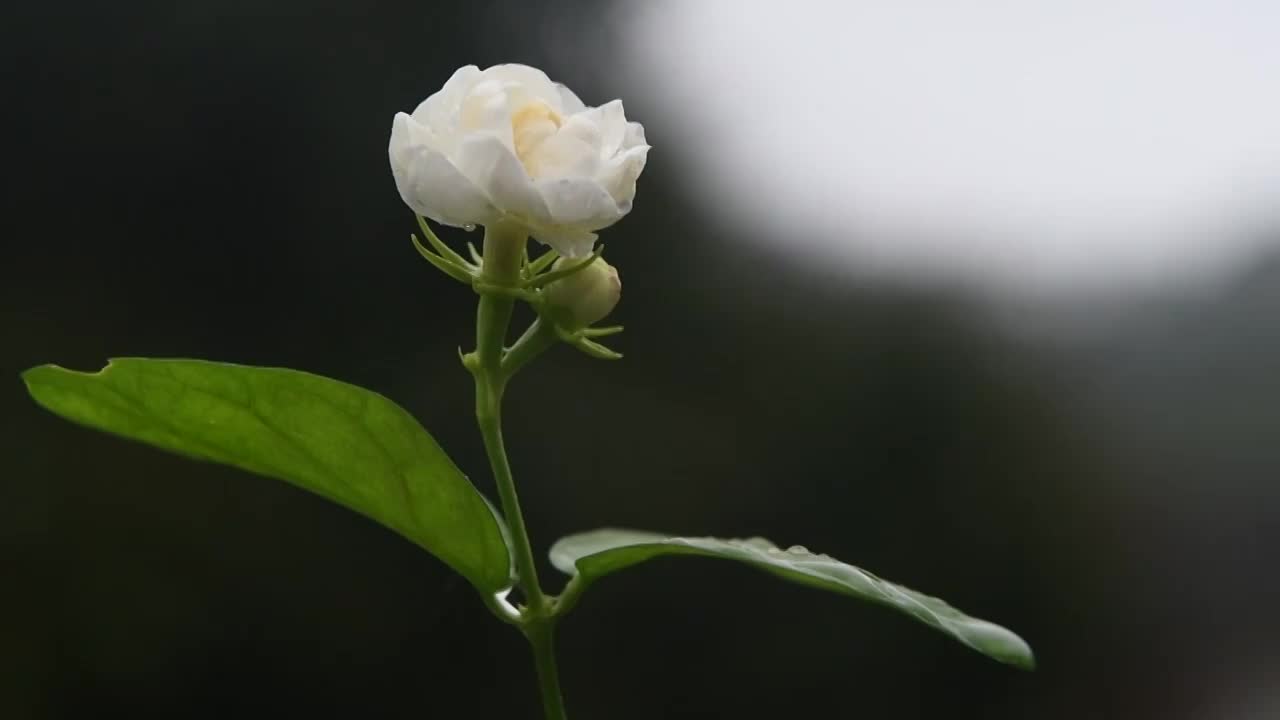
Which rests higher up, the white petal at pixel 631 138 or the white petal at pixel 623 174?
the white petal at pixel 631 138

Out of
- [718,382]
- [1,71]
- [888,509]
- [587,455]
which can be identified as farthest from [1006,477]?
[1,71]

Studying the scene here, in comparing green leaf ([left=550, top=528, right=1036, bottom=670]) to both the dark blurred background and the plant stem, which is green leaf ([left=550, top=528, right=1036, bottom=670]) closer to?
the plant stem

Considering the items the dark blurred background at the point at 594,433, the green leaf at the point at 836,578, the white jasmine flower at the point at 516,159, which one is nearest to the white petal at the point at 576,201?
the white jasmine flower at the point at 516,159

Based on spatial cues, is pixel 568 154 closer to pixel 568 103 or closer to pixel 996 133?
pixel 568 103

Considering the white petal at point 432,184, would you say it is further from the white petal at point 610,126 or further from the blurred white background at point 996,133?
the blurred white background at point 996,133

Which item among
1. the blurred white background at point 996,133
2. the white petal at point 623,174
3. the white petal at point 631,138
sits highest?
the blurred white background at point 996,133

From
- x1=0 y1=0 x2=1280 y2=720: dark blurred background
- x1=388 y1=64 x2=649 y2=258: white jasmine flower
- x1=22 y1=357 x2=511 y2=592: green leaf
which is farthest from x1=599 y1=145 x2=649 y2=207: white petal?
x1=0 y1=0 x2=1280 y2=720: dark blurred background

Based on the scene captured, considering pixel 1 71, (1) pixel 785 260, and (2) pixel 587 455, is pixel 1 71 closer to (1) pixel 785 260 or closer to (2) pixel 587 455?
(2) pixel 587 455

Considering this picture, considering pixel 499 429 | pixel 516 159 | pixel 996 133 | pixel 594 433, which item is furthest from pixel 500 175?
pixel 996 133
